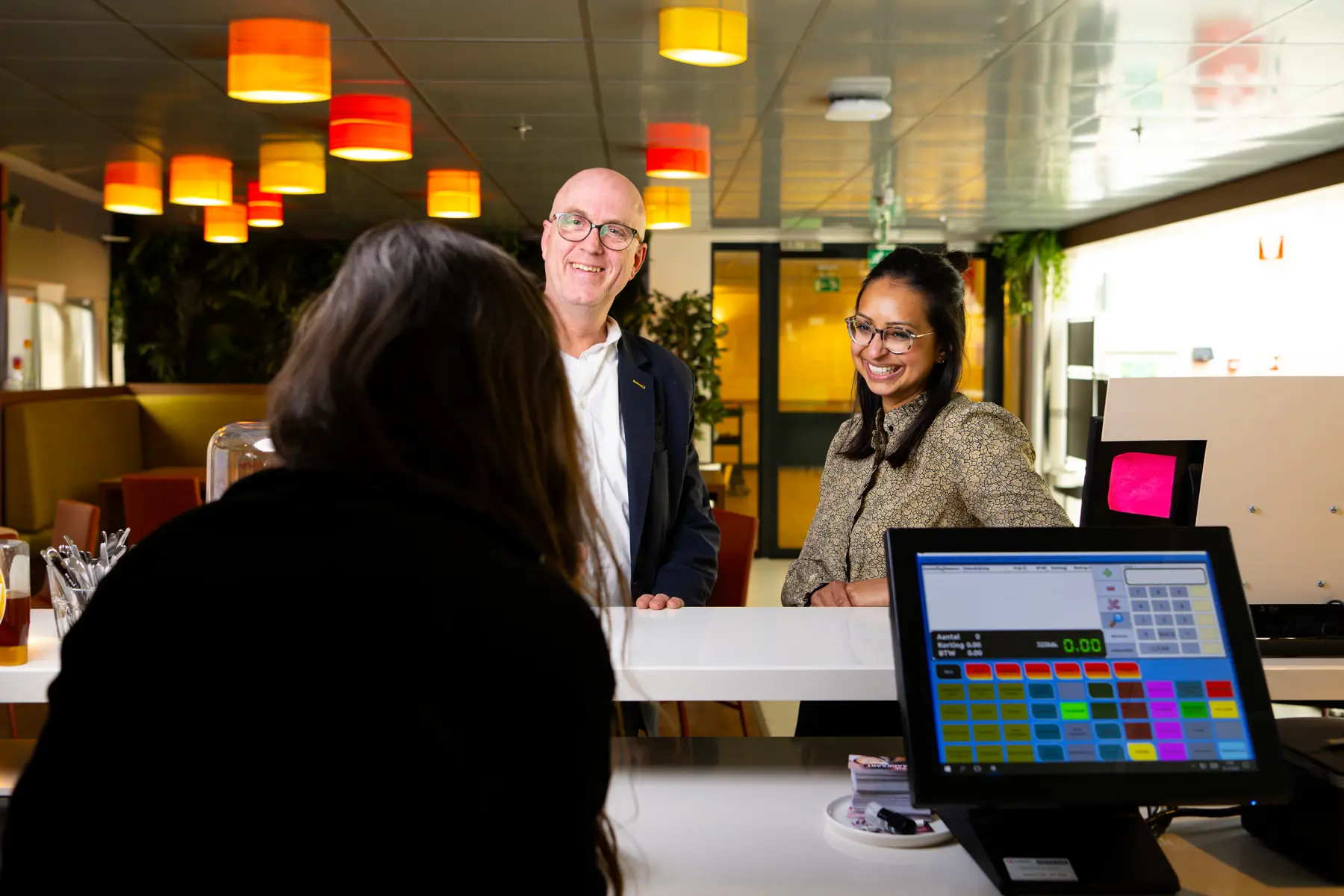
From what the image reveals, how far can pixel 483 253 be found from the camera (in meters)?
0.90


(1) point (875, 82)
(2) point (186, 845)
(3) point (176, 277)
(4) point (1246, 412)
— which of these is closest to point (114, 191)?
(3) point (176, 277)

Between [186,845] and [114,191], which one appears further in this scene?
[114,191]

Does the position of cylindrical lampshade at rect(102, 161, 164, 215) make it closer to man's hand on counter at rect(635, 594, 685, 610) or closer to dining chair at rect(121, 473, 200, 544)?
dining chair at rect(121, 473, 200, 544)

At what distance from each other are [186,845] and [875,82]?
4.74 metres

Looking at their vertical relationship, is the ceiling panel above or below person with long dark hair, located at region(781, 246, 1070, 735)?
above

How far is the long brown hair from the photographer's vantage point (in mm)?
824

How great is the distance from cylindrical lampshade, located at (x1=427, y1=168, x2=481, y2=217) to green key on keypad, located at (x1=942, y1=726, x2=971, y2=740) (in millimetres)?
6369

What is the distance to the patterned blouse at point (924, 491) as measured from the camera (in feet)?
6.74

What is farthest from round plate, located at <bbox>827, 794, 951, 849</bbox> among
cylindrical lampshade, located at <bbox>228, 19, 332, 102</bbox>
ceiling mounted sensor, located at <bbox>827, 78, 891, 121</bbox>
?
ceiling mounted sensor, located at <bbox>827, 78, 891, 121</bbox>

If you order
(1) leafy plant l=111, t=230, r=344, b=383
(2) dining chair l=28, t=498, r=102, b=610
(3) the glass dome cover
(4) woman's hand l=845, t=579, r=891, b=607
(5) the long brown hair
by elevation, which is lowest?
(2) dining chair l=28, t=498, r=102, b=610

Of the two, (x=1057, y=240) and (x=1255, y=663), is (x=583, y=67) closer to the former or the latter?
(x=1255, y=663)

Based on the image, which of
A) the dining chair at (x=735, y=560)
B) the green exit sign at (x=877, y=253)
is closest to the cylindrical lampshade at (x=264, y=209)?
the green exit sign at (x=877, y=253)

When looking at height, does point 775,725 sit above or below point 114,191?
below

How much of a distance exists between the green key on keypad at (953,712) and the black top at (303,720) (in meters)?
0.63
